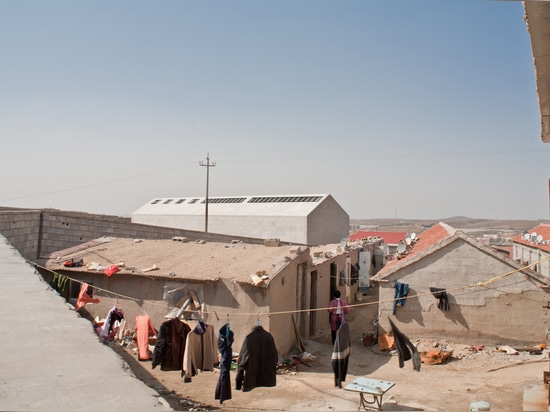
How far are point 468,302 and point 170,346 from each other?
10136 millimetres

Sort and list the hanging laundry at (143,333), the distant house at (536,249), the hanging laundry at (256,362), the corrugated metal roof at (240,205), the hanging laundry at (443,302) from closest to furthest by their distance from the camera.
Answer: the hanging laundry at (256,362) < the hanging laundry at (143,333) < the hanging laundry at (443,302) < the distant house at (536,249) < the corrugated metal roof at (240,205)

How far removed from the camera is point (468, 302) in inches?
564

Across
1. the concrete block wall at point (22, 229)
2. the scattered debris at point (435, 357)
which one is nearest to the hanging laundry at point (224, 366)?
the scattered debris at point (435, 357)

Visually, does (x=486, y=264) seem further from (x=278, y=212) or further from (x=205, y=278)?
(x=278, y=212)

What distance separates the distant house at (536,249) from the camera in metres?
24.9

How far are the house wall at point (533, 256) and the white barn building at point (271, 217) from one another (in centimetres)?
1441

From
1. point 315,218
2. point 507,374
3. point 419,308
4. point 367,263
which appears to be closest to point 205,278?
point 419,308

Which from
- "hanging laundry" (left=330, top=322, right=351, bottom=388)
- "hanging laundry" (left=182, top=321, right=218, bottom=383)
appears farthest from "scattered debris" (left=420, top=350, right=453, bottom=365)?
"hanging laundry" (left=182, top=321, right=218, bottom=383)

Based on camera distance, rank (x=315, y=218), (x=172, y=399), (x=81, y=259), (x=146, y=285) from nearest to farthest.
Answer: (x=172, y=399), (x=146, y=285), (x=81, y=259), (x=315, y=218)

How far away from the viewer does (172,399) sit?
9.81 metres

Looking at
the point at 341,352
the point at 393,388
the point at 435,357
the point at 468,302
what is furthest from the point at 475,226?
the point at 341,352

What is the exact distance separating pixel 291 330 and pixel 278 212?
24.5 meters

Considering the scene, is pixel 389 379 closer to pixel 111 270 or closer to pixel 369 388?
pixel 369 388

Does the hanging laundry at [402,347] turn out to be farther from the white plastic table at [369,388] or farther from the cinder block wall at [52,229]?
the cinder block wall at [52,229]
